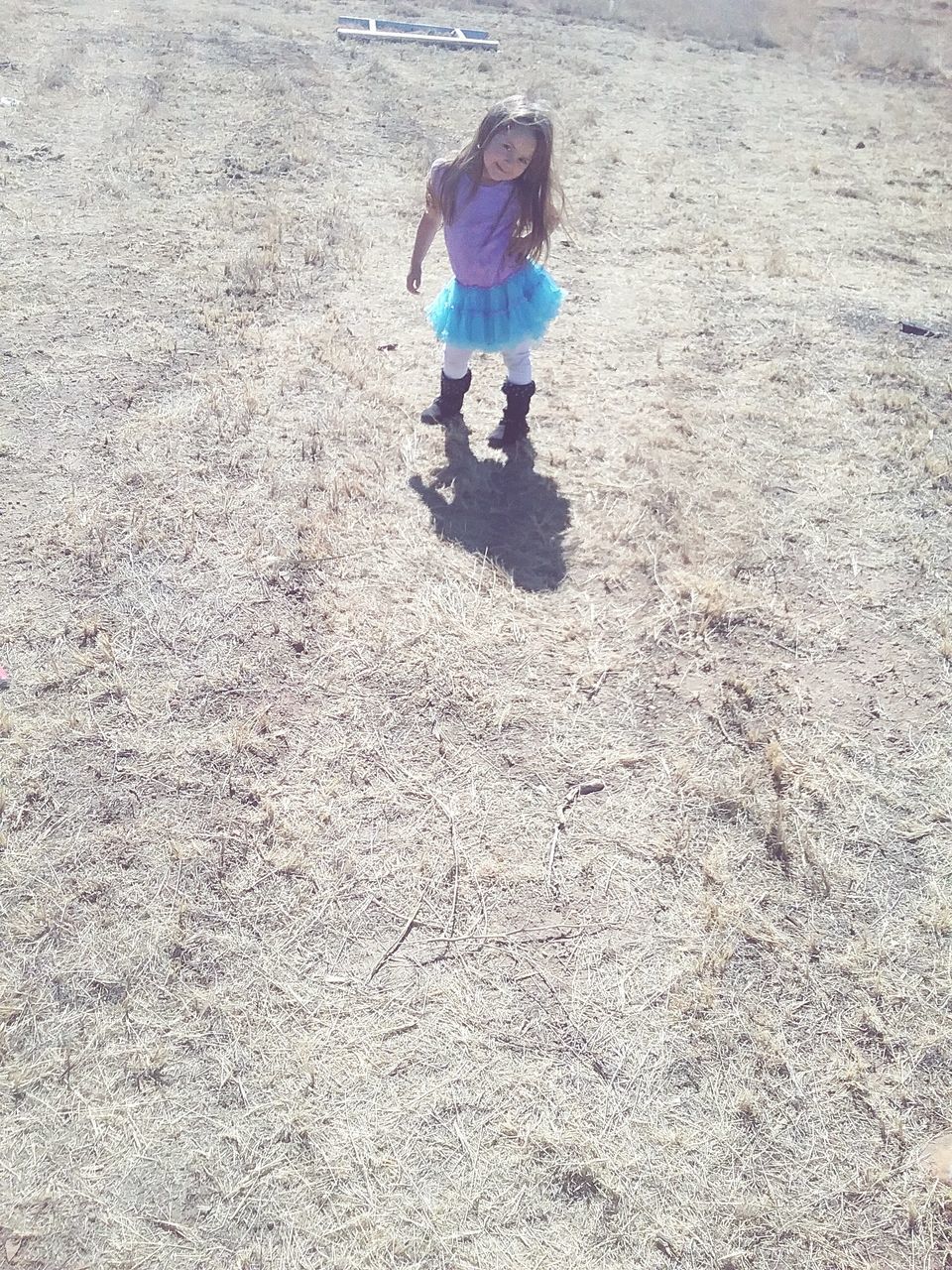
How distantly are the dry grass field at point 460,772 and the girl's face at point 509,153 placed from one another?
3.96 feet

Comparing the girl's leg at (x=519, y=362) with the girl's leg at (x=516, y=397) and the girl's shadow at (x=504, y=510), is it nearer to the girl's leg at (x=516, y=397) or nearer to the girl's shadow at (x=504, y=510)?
the girl's leg at (x=516, y=397)

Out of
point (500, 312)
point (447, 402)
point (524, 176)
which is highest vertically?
point (524, 176)

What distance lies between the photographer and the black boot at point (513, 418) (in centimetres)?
386

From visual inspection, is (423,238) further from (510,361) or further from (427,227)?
(510,361)

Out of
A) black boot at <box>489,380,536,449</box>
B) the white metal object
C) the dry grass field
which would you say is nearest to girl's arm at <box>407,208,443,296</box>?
black boot at <box>489,380,536,449</box>

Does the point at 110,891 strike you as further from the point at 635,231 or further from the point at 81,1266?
the point at 635,231

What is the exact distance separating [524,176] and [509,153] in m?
0.13

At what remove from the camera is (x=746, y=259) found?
20.3 feet

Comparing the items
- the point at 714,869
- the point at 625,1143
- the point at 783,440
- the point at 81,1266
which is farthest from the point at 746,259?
the point at 81,1266

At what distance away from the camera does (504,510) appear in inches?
146

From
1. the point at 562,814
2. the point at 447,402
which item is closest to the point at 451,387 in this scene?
the point at 447,402

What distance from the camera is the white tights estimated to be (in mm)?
3703

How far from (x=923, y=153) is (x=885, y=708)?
839 cm

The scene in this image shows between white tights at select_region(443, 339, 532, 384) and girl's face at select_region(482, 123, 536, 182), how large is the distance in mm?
645
